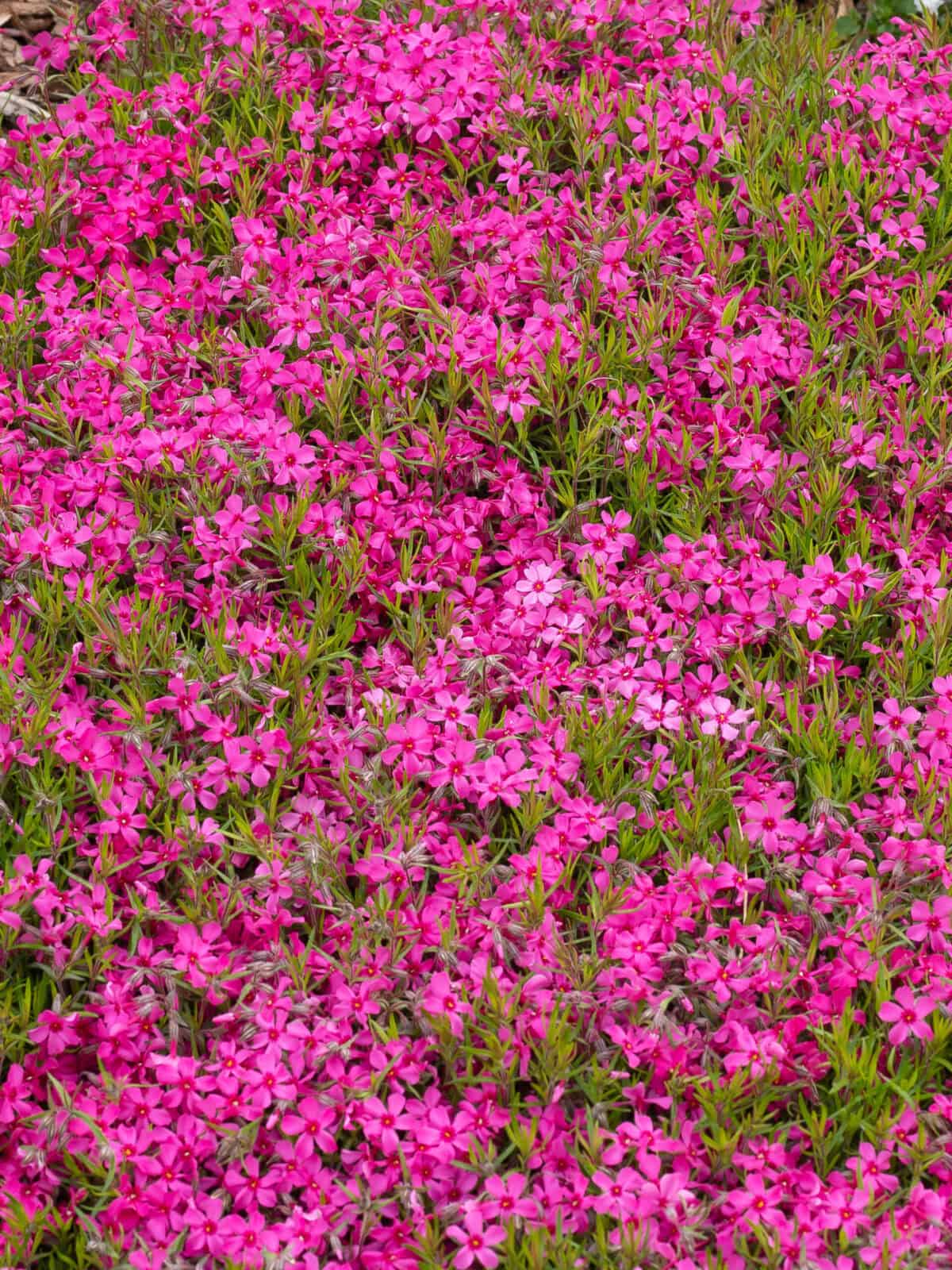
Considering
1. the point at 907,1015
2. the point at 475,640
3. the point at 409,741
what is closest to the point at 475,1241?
the point at 907,1015

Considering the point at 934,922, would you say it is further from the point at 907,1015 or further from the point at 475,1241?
the point at 475,1241

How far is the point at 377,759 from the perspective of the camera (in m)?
3.69

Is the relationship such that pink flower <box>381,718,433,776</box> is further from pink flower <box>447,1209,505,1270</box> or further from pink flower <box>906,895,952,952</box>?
pink flower <box>906,895,952,952</box>

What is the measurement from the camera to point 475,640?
3967 mm

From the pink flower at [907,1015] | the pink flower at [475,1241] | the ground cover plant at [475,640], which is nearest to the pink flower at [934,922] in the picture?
the ground cover plant at [475,640]

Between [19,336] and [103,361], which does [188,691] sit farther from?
[19,336]

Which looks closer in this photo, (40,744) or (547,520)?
(40,744)

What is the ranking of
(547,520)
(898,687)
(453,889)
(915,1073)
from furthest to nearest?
(547,520)
(898,687)
(453,889)
(915,1073)

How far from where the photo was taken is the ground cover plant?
3.20 metres

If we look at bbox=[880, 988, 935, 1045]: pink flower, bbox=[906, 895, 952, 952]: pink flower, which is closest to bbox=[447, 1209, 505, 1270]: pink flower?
bbox=[880, 988, 935, 1045]: pink flower

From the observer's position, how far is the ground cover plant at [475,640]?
320 cm

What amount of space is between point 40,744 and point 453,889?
1.11m

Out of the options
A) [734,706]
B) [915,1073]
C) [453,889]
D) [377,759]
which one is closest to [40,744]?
[377,759]

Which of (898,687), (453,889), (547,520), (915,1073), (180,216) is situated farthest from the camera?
(180,216)
